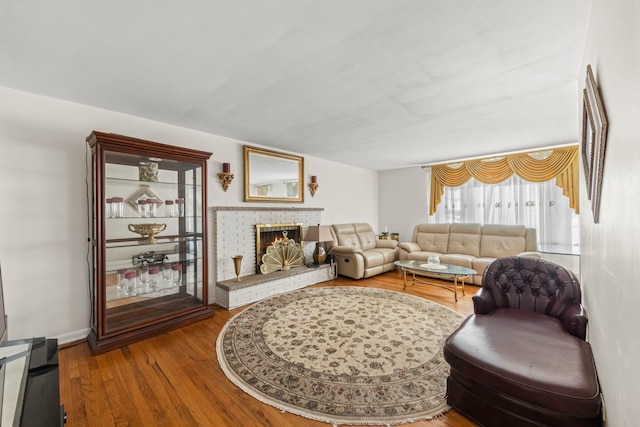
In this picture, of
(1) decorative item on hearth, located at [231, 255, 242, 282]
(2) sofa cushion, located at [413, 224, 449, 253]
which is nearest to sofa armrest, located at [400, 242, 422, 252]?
(2) sofa cushion, located at [413, 224, 449, 253]

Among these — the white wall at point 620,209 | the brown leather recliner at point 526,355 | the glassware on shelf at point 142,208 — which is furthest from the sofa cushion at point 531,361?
the glassware on shelf at point 142,208

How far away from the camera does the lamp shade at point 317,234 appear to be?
4.67 metres

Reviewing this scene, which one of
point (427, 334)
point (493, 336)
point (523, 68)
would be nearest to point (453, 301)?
point (427, 334)

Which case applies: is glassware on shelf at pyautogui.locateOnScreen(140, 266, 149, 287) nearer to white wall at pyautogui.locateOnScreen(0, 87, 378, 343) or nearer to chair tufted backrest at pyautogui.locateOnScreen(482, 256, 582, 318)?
white wall at pyautogui.locateOnScreen(0, 87, 378, 343)

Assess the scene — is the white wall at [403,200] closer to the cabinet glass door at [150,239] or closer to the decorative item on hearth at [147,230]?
the cabinet glass door at [150,239]

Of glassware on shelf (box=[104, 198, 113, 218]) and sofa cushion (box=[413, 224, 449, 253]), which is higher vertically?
glassware on shelf (box=[104, 198, 113, 218])

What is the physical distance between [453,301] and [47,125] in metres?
5.06

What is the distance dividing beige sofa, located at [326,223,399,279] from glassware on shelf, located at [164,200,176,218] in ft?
9.74

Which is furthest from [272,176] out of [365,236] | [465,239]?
[465,239]

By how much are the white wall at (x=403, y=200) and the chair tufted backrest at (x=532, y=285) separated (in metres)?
3.90

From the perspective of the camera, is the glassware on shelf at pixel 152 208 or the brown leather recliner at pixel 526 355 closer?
the brown leather recliner at pixel 526 355

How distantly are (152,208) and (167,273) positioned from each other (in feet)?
2.54

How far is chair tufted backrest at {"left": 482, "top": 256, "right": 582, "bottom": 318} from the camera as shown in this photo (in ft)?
6.66

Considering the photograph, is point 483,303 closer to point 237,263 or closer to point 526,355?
point 526,355
